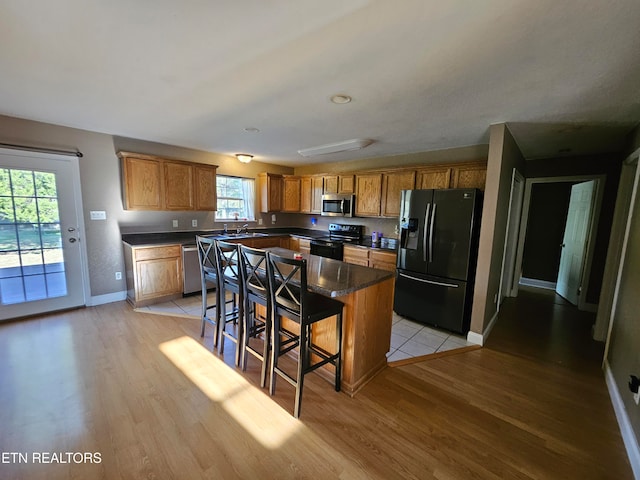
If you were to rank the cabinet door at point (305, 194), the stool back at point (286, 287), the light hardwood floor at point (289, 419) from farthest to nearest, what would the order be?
the cabinet door at point (305, 194) → the stool back at point (286, 287) → the light hardwood floor at point (289, 419)

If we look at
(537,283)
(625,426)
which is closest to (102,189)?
(625,426)

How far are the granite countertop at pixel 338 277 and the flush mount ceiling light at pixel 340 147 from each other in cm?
184

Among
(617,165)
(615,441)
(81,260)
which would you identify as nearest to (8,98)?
(81,260)

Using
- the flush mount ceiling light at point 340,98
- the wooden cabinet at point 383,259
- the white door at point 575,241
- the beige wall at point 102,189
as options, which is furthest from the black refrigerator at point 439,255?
the beige wall at point 102,189

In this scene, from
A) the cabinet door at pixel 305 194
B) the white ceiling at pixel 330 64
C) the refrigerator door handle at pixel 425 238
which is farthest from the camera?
the cabinet door at pixel 305 194

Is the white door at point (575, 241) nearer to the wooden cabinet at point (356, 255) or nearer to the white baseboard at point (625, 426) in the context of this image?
the white baseboard at point (625, 426)

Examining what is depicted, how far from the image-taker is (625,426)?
69.0 inches

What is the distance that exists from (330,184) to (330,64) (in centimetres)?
335

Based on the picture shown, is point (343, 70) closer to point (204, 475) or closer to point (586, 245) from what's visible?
point (204, 475)

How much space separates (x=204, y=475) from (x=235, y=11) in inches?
94.6

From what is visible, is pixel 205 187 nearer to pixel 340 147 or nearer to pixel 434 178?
pixel 340 147

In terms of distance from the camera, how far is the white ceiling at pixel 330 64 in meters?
1.27

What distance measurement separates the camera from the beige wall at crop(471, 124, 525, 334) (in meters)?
2.72

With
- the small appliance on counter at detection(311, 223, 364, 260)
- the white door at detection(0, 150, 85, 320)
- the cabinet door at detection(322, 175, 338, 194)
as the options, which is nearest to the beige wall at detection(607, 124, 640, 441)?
the small appliance on counter at detection(311, 223, 364, 260)
